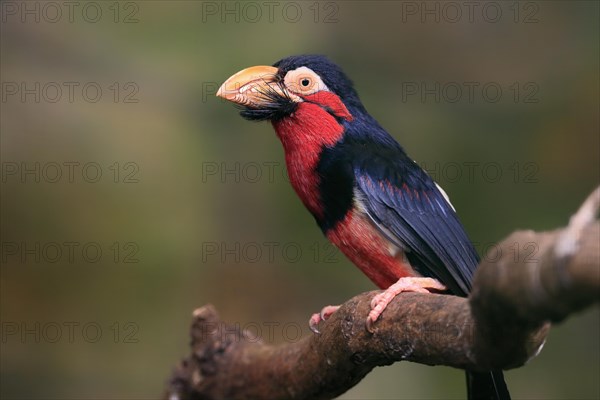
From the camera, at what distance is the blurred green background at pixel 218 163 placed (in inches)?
209

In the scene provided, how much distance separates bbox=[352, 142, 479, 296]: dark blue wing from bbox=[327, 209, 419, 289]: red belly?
1.2 inches

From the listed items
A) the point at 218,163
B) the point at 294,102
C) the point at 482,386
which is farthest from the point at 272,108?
the point at 218,163

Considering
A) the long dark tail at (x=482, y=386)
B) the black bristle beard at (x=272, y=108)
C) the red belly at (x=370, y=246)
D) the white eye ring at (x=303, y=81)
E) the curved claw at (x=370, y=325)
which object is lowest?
the long dark tail at (x=482, y=386)

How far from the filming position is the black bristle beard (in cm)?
338

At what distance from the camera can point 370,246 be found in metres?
3.16

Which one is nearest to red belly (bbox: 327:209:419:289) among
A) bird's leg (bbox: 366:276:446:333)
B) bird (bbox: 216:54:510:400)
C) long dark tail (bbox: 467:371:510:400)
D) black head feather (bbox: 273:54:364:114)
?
bird (bbox: 216:54:510:400)

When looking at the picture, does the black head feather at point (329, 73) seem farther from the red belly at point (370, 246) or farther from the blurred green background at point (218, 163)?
the blurred green background at point (218, 163)

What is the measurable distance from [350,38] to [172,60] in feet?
4.15

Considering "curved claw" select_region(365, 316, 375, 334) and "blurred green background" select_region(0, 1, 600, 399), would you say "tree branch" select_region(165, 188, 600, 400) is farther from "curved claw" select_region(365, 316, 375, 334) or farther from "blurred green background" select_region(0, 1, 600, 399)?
"blurred green background" select_region(0, 1, 600, 399)

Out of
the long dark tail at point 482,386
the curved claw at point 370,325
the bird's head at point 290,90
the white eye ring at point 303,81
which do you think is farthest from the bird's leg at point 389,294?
the white eye ring at point 303,81

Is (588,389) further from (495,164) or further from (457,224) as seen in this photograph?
(457,224)

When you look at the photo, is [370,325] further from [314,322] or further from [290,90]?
[290,90]

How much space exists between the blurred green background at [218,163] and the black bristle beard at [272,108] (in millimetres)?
2251

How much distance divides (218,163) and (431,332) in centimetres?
378
